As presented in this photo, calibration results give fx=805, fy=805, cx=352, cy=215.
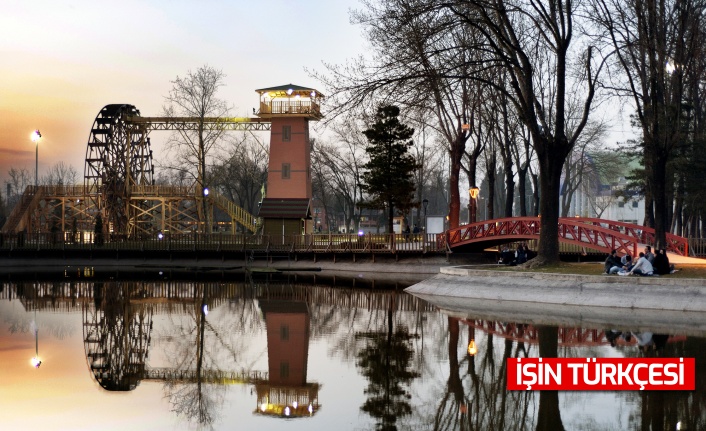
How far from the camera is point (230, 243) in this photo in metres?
59.6

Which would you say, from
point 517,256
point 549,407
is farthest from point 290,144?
point 549,407

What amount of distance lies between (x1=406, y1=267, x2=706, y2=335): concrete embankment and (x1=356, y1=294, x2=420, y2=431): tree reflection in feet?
19.6

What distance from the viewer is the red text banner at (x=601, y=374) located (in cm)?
1648

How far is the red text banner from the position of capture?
54.1 ft

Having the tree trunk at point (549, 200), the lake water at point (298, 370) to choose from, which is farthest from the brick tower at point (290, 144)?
the lake water at point (298, 370)

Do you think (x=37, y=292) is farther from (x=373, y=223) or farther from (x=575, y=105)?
(x=373, y=223)

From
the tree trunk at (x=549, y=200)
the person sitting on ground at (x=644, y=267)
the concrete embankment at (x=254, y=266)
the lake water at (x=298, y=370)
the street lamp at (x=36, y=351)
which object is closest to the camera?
the lake water at (x=298, y=370)

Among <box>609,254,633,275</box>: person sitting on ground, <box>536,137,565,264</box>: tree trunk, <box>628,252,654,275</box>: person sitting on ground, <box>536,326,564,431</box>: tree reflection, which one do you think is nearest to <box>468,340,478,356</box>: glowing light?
<box>536,326,564,431</box>: tree reflection

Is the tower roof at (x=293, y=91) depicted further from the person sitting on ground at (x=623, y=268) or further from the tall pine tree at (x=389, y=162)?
the person sitting on ground at (x=623, y=268)

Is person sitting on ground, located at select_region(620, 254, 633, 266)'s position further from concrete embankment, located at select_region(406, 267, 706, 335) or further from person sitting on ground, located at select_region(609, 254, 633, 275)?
concrete embankment, located at select_region(406, 267, 706, 335)

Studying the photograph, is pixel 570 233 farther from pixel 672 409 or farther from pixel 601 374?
pixel 672 409

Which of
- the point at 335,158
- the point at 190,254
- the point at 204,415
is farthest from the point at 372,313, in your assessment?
the point at 335,158

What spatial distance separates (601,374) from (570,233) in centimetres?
2958

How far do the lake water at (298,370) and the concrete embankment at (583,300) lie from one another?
1513 mm
